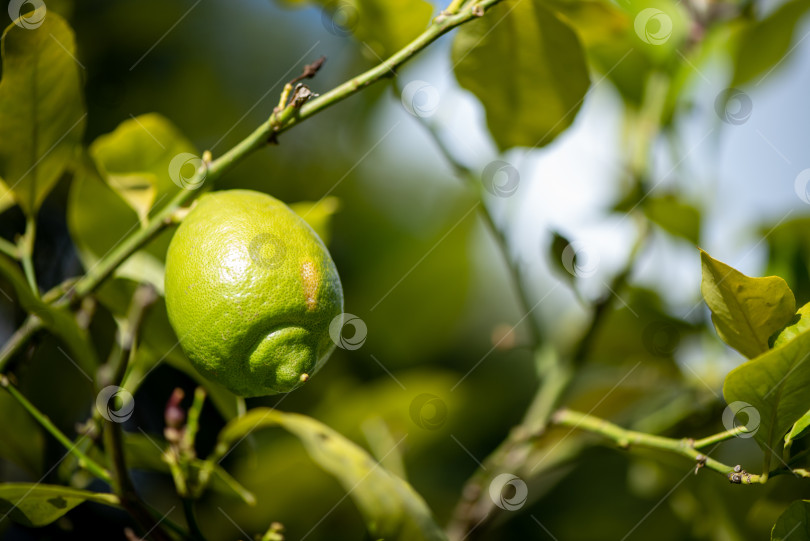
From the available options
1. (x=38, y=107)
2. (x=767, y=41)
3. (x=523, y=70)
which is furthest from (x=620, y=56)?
(x=38, y=107)

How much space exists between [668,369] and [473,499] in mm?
449

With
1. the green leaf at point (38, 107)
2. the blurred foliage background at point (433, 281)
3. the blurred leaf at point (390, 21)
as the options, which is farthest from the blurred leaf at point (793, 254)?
the green leaf at point (38, 107)

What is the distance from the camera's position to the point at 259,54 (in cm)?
139

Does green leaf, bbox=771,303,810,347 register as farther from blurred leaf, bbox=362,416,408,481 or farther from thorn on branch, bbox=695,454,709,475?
blurred leaf, bbox=362,416,408,481

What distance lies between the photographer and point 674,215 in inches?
41.7

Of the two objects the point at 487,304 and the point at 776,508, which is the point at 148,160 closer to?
the point at 487,304

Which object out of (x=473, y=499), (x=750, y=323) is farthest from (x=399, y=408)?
(x=750, y=323)

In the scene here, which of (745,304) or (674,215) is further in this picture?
(674,215)
